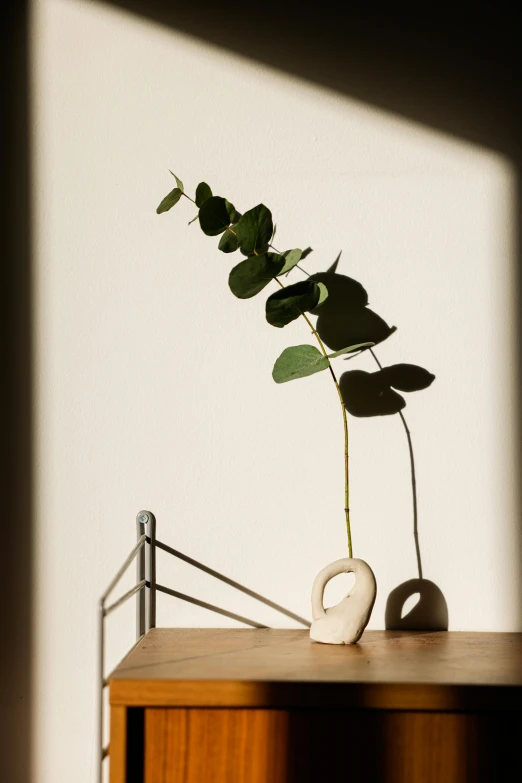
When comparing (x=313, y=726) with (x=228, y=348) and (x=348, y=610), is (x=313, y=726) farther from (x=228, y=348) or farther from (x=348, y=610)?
(x=228, y=348)

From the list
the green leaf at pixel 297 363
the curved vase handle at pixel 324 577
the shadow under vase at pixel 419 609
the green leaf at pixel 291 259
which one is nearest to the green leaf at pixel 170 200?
the green leaf at pixel 291 259

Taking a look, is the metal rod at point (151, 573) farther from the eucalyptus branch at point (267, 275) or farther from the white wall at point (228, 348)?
the eucalyptus branch at point (267, 275)

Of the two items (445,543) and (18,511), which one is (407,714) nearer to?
(445,543)

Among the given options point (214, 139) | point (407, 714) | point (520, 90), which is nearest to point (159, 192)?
point (214, 139)

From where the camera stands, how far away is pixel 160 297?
129cm

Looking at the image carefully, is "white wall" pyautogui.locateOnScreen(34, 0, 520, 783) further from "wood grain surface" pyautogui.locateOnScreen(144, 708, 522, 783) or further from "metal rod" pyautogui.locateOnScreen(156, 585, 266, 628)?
"wood grain surface" pyautogui.locateOnScreen(144, 708, 522, 783)

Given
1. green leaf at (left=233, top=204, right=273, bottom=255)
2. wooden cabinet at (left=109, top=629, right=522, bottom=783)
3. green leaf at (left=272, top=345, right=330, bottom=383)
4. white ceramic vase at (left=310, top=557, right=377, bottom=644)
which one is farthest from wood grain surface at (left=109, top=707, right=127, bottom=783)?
green leaf at (left=233, top=204, right=273, bottom=255)

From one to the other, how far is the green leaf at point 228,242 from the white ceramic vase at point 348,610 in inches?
21.9

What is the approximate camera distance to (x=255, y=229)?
1146mm

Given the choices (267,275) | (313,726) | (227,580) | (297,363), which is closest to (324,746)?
(313,726)

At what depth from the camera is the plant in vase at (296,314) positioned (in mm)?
1073

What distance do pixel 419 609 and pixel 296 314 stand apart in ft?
1.86

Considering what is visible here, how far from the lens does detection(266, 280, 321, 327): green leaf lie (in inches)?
44.1

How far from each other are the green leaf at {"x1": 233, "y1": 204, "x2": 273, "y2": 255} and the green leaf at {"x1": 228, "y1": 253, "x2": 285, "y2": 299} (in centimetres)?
4
